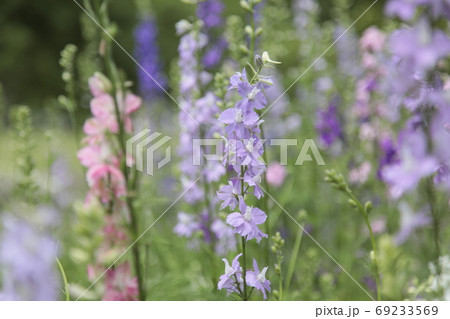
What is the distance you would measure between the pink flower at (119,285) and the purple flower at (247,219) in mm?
398

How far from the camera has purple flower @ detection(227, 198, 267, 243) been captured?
1.09 metres

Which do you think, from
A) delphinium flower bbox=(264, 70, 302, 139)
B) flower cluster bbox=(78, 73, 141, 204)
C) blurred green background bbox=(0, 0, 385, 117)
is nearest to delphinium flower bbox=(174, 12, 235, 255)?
flower cluster bbox=(78, 73, 141, 204)

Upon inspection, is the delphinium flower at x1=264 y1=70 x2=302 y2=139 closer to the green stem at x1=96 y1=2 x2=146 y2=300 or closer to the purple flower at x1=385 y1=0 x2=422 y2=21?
the green stem at x1=96 y1=2 x2=146 y2=300

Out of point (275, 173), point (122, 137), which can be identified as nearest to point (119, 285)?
point (122, 137)

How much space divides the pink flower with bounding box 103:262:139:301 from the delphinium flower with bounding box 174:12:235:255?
1.28 feet

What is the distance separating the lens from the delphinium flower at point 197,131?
1713 millimetres

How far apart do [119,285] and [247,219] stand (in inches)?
17.6

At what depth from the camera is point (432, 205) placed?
106 cm

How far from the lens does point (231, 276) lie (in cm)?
119
